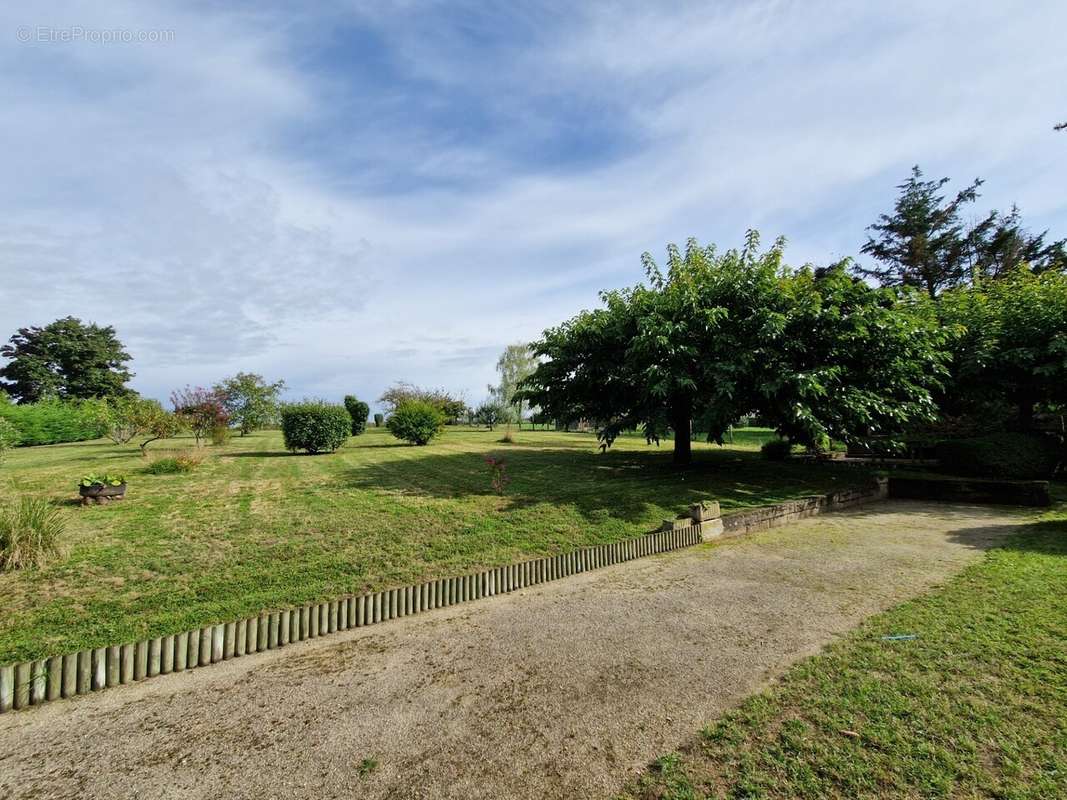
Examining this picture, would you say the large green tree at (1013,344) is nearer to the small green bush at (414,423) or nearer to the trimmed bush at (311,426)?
the small green bush at (414,423)

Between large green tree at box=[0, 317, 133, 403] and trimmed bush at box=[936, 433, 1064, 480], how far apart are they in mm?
65210

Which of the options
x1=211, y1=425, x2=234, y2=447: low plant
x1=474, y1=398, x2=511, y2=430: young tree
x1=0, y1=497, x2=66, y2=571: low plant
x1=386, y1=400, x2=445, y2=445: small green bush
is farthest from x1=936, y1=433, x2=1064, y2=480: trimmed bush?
x1=474, y1=398, x2=511, y2=430: young tree

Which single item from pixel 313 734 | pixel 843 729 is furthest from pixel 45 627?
pixel 843 729

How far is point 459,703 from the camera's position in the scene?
4148 mm

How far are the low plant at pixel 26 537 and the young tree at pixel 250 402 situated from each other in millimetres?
31497

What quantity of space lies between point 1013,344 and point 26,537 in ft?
84.6

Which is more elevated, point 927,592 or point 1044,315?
point 1044,315

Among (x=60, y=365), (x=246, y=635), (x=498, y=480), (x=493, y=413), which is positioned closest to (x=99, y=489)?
(x=246, y=635)

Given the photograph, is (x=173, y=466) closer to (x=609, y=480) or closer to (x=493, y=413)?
(x=609, y=480)

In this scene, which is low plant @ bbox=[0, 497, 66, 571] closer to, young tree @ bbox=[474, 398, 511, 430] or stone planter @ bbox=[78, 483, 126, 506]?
stone planter @ bbox=[78, 483, 126, 506]

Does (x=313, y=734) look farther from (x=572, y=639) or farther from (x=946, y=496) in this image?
(x=946, y=496)

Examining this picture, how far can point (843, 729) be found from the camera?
352 cm

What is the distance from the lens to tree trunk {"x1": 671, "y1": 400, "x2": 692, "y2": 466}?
1608 centimetres

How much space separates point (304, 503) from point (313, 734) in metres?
7.61
